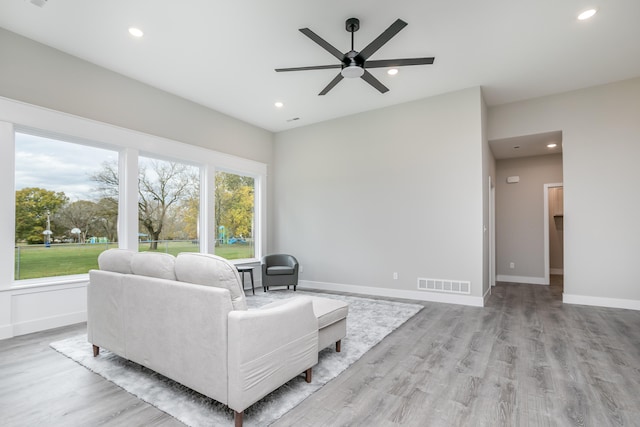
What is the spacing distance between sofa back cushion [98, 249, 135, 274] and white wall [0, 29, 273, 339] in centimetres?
150

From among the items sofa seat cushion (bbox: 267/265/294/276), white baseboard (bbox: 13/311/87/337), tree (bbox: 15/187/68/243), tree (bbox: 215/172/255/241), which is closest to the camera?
white baseboard (bbox: 13/311/87/337)

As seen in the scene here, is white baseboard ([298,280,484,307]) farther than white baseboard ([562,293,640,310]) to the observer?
Yes

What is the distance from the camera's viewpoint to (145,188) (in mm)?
4703

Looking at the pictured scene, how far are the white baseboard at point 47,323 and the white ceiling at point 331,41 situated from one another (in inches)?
125

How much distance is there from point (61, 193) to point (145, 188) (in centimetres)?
100

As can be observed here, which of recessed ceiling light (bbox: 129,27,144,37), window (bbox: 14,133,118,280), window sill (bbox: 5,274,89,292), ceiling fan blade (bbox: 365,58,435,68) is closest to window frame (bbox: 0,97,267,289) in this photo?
window sill (bbox: 5,274,89,292)

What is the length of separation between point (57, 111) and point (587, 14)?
5809mm

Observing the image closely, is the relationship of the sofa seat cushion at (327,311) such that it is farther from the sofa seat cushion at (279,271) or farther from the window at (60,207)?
the window at (60,207)

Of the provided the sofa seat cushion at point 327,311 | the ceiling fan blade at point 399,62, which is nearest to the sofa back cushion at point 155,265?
the sofa seat cushion at point 327,311

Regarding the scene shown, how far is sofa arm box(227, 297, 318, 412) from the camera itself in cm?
176

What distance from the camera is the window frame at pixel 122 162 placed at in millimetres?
3348

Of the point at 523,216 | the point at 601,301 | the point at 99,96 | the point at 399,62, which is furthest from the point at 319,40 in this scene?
the point at 523,216

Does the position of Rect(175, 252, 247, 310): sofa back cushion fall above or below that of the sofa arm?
above

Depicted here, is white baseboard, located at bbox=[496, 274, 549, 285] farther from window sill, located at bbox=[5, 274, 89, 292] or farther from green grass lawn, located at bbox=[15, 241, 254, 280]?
window sill, located at bbox=[5, 274, 89, 292]
